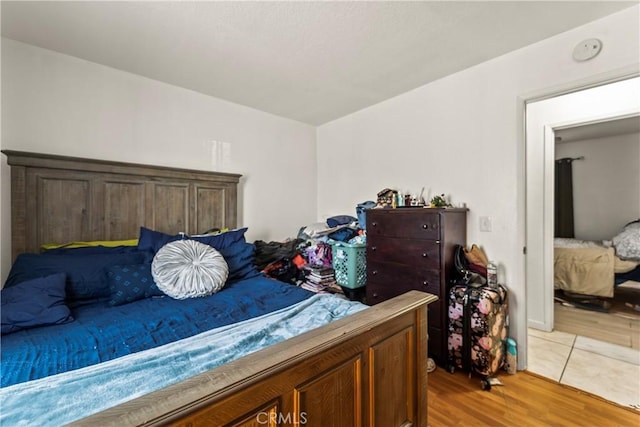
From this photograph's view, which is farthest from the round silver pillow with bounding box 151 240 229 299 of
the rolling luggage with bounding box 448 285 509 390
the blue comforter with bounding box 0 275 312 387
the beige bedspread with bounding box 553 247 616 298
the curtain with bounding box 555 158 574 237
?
the curtain with bounding box 555 158 574 237

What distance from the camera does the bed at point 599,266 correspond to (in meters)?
3.28

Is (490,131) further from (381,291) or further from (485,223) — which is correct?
(381,291)

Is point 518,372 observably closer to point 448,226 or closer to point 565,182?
point 448,226

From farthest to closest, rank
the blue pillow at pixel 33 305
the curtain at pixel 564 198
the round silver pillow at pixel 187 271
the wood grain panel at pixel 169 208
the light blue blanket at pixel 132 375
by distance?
1. the curtain at pixel 564 198
2. the wood grain panel at pixel 169 208
3. the round silver pillow at pixel 187 271
4. the blue pillow at pixel 33 305
5. the light blue blanket at pixel 132 375

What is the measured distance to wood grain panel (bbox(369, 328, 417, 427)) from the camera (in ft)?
3.53

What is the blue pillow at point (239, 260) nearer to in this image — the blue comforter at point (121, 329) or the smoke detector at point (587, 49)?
the blue comforter at point (121, 329)

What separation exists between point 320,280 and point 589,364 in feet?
7.46

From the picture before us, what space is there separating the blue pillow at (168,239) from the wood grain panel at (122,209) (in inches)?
11.3

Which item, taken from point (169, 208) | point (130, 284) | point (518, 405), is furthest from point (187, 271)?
point (518, 405)

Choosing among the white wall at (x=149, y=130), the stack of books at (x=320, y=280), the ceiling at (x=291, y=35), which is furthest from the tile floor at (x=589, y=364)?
the white wall at (x=149, y=130)

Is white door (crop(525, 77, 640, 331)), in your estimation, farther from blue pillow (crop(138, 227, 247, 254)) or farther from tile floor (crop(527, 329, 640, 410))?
blue pillow (crop(138, 227, 247, 254))

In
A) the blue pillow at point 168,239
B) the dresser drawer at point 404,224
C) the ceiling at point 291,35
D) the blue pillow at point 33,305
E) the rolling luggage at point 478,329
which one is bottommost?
the rolling luggage at point 478,329

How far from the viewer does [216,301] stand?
5.65 ft

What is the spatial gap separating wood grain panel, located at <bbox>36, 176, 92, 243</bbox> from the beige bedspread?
5.05 meters
